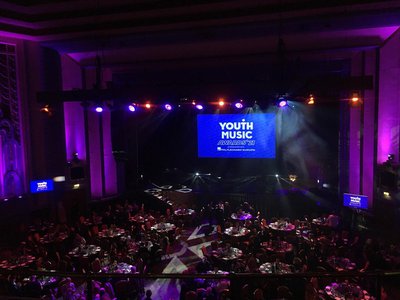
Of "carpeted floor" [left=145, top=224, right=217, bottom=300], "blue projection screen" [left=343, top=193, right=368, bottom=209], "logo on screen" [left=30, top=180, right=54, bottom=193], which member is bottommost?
"carpeted floor" [left=145, top=224, right=217, bottom=300]

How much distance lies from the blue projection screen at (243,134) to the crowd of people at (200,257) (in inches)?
119

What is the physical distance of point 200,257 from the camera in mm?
10250

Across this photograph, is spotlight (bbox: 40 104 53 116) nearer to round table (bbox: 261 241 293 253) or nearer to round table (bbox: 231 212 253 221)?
round table (bbox: 231 212 253 221)

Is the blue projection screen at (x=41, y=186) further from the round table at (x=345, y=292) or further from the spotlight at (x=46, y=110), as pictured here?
the round table at (x=345, y=292)

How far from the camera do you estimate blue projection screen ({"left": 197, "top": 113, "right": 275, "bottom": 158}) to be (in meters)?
15.0

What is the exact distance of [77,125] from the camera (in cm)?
1347

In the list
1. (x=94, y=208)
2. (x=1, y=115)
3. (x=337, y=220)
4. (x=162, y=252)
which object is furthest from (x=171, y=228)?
(x=1, y=115)

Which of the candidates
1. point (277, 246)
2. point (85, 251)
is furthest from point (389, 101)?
point (85, 251)

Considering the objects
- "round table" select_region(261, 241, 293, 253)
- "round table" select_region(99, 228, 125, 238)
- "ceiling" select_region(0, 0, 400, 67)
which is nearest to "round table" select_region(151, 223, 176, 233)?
"round table" select_region(99, 228, 125, 238)

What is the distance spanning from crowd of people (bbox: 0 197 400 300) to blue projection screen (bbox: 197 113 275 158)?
3015 mm

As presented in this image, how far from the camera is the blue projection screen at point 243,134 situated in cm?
1495

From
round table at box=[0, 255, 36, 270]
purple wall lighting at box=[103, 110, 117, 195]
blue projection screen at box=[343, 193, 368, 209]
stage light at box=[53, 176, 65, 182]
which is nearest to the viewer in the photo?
round table at box=[0, 255, 36, 270]

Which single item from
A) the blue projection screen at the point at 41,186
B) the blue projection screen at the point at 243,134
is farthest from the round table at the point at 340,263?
the blue projection screen at the point at 41,186

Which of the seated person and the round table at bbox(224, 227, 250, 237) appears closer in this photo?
the round table at bbox(224, 227, 250, 237)
